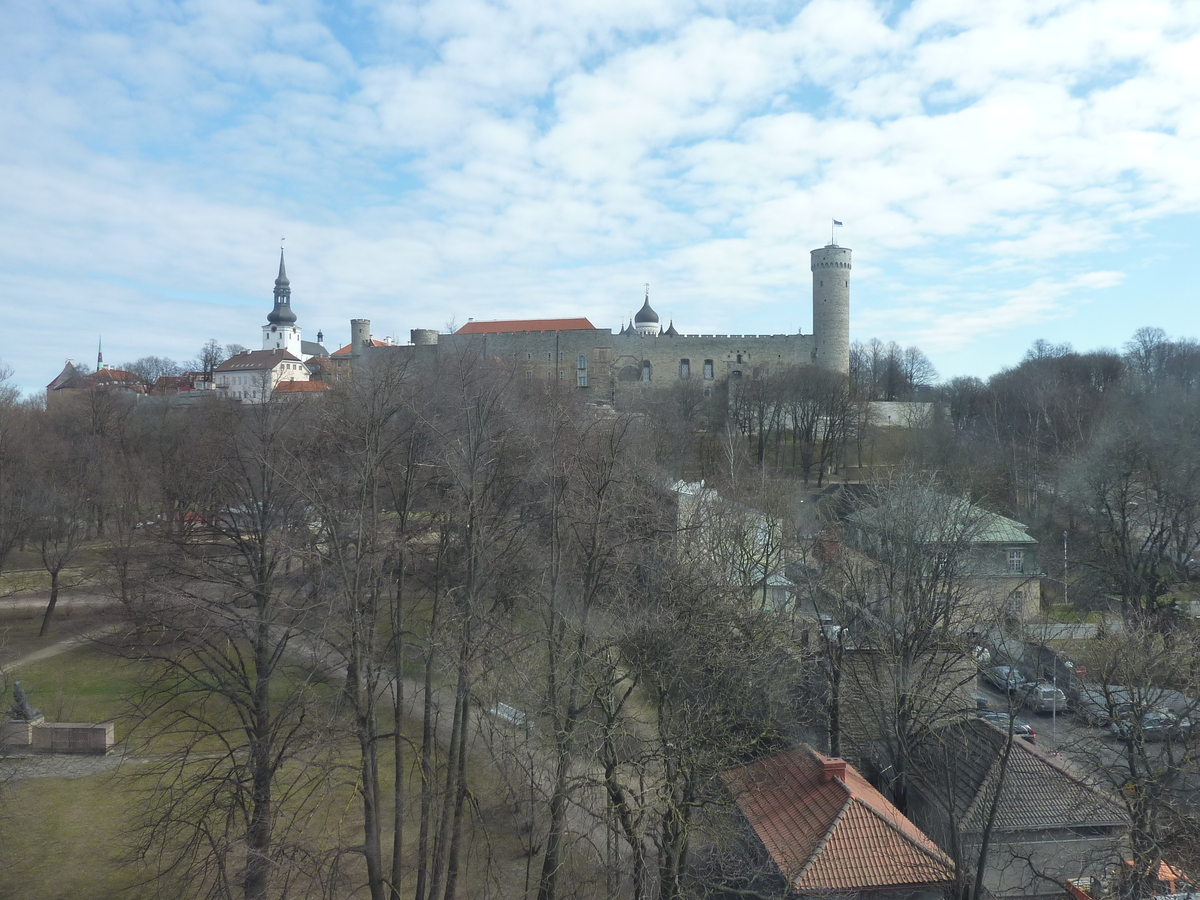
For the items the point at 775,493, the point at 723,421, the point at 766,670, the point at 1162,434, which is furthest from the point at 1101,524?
the point at 723,421

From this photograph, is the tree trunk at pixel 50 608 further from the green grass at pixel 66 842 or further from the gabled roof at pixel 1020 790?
the gabled roof at pixel 1020 790

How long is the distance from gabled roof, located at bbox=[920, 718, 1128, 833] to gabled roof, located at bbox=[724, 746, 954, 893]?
116 cm

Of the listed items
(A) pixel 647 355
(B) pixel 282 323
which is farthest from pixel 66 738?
(B) pixel 282 323

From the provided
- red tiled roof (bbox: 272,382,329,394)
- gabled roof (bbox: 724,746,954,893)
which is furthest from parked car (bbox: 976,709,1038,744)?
red tiled roof (bbox: 272,382,329,394)

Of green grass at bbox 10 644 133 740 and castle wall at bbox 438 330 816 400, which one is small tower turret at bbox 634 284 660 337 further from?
green grass at bbox 10 644 133 740

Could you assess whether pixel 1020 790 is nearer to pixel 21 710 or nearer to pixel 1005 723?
pixel 1005 723

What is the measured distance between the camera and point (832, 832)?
1124 centimetres

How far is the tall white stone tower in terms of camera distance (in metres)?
61.9

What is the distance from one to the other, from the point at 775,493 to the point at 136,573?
2009 cm

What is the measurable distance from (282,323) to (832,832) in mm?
91137

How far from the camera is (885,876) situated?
35.7ft

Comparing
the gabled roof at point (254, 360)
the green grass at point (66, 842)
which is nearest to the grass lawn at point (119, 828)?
the green grass at point (66, 842)

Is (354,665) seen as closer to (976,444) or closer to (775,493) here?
(775,493)

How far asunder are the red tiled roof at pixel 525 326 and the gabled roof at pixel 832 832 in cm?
5387
